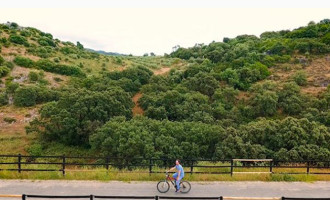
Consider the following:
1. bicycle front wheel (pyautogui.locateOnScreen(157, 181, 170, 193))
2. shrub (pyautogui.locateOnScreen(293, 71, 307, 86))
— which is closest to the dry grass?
shrub (pyautogui.locateOnScreen(293, 71, 307, 86))

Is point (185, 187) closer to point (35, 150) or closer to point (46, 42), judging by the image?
point (35, 150)

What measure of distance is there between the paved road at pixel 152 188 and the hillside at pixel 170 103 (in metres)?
12.1

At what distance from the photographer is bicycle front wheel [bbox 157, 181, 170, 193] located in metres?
12.7

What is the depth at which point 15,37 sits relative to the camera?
62.9m

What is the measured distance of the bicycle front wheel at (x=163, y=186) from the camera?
12.7m

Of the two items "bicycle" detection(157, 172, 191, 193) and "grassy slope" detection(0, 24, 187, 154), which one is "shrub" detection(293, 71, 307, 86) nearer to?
"grassy slope" detection(0, 24, 187, 154)

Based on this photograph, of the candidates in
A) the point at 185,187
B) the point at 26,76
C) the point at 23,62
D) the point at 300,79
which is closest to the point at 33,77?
the point at 26,76

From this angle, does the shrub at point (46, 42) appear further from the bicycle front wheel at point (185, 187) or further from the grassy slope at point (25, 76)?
the bicycle front wheel at point (185, 187)

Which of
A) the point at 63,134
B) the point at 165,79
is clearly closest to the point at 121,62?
the point at 165,79

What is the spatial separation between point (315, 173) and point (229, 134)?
13.7 metres

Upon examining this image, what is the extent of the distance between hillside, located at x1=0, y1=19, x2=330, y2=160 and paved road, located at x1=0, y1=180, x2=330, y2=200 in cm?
1209

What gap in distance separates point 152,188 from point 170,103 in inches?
1039

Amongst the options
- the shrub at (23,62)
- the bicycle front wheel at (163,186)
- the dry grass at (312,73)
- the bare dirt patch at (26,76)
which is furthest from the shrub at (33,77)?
the bicycle front wheel at (163,186)

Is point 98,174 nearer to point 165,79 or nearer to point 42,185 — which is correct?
point 42,185
